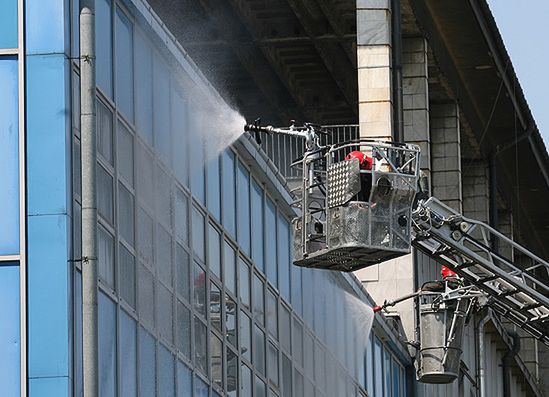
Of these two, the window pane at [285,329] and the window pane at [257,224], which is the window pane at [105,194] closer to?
the window pane at [257,224]

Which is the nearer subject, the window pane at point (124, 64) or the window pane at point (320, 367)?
the window pane at point (124, 64)

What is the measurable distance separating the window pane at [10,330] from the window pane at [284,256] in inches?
536

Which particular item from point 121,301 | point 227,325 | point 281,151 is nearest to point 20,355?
point 121,301

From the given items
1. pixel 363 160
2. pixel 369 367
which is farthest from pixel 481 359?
pixel 363 160

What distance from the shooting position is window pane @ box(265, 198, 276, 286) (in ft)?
123

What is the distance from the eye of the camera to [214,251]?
3312cm

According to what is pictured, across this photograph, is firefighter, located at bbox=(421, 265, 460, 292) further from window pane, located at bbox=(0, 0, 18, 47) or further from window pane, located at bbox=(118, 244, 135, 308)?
window pane, located at bbox=(0, 0, 18, 47)

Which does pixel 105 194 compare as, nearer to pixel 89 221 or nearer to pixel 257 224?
pixel 89 221

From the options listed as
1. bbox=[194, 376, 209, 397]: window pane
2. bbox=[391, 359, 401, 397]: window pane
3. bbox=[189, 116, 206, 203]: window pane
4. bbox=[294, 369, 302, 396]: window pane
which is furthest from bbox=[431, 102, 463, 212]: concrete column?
bbox=[194, 376, 209, 397]: window pane

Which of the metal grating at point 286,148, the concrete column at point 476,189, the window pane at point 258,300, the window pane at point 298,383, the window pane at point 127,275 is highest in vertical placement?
the concrete column at point 476,189

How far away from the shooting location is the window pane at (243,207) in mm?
35281

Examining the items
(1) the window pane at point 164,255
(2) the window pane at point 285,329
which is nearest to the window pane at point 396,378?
(2) the window pane at point 285,329

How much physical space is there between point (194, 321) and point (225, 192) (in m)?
Answer: 3.51

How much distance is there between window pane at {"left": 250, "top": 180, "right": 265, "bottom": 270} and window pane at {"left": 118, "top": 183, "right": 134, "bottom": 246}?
8218 mm
